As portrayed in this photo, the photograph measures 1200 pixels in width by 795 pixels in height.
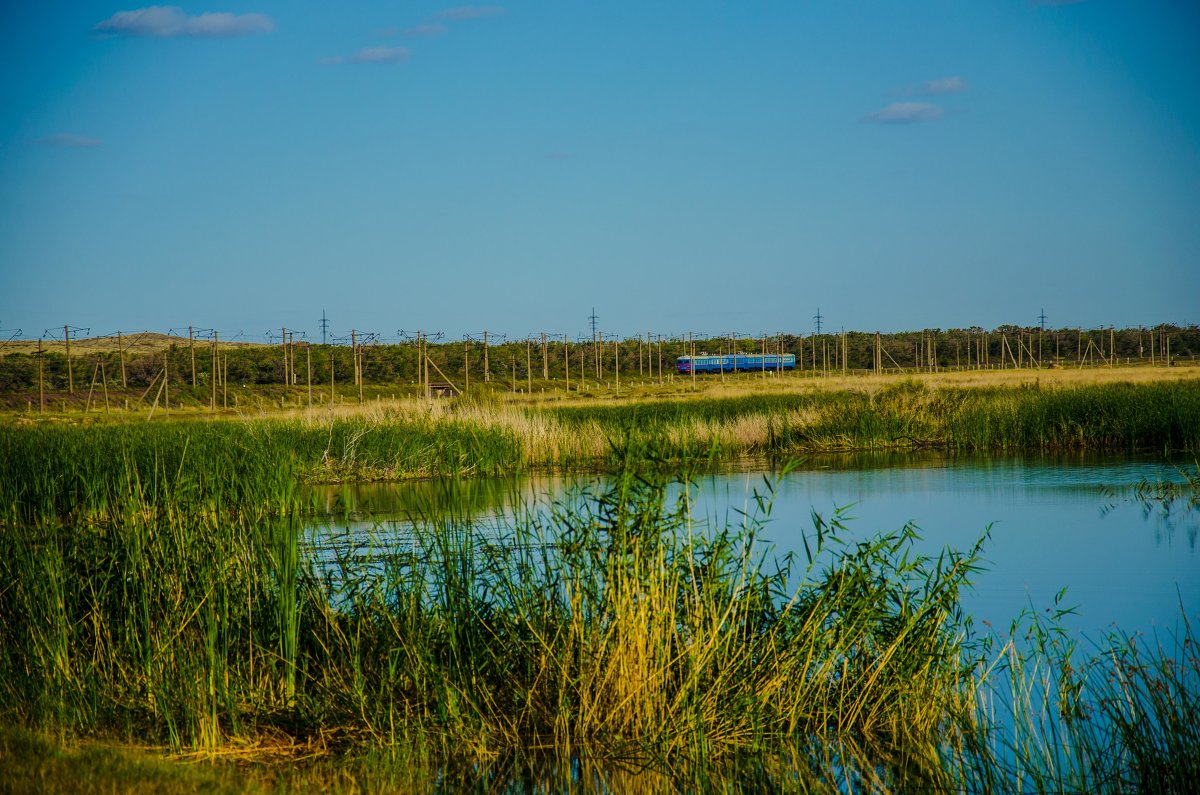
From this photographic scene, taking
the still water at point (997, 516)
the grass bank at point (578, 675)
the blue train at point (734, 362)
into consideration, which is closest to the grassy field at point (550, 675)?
the grass bank at point (578, 675)

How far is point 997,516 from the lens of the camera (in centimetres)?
1491

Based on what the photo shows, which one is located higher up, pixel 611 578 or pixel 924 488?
pixel 611 578

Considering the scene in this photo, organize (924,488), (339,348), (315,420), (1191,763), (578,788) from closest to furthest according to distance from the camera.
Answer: (1191,763)
(578,788)
(924,488)
(315,420)
(339,348)

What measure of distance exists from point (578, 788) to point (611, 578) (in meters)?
1.09

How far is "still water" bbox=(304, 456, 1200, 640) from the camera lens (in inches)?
364

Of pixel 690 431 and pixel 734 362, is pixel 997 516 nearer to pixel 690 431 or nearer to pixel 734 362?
pixel 690 431

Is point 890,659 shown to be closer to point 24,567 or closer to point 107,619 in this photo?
point 107,619

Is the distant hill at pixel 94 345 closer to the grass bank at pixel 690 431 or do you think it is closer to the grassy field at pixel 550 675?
the grass bank at pixel 690 431

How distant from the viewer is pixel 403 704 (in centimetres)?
604

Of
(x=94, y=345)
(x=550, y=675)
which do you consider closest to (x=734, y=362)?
(x=94, y=345)

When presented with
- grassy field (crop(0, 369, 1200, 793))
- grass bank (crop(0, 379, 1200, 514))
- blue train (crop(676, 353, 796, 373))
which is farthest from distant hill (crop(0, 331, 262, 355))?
grassy field (crop(0, 369, 1200, 793))

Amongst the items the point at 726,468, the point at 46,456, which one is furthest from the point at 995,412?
the point at 46,456

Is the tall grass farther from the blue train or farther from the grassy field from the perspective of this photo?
the blue train

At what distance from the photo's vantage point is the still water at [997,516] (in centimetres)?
923
